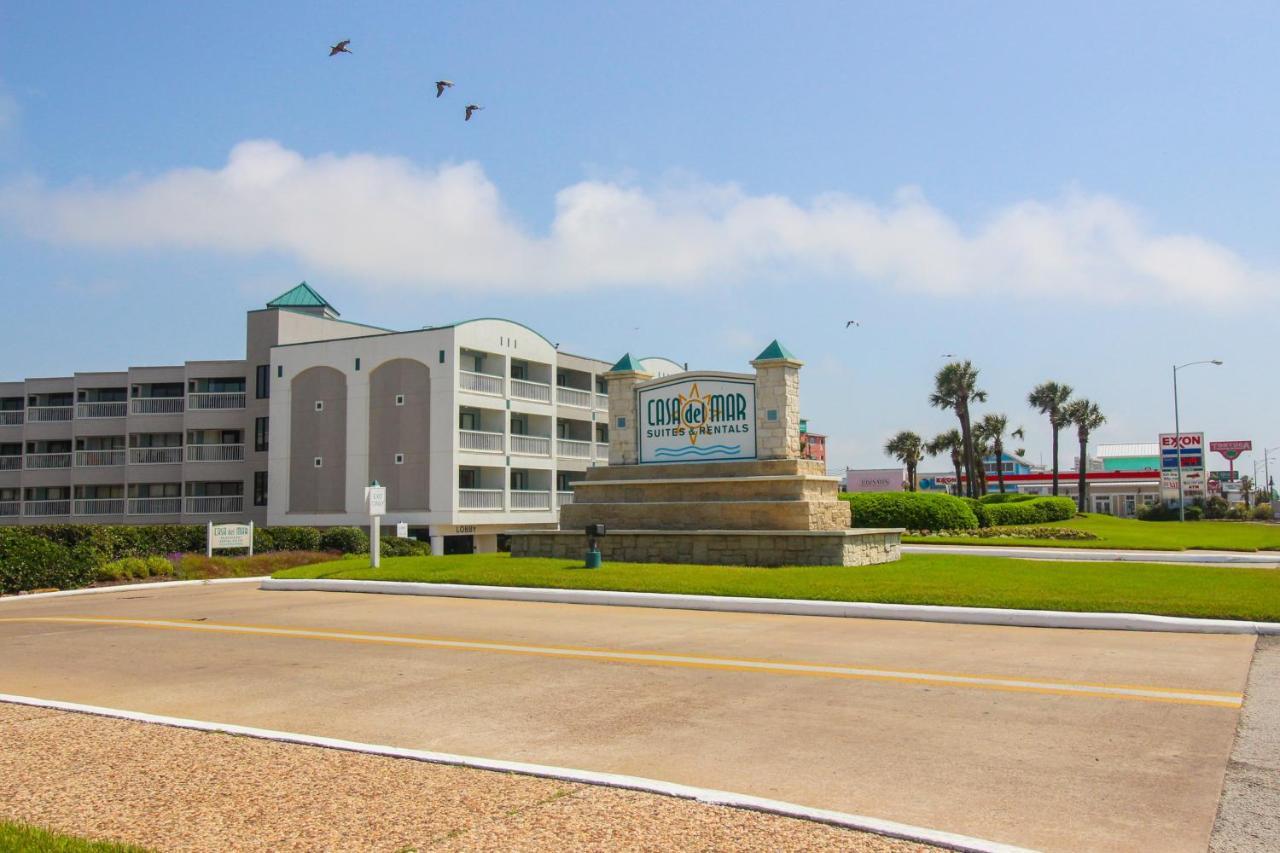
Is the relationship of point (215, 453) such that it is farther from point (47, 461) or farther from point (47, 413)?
point (47, 413)

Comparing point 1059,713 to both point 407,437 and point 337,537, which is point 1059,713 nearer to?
point 337,537

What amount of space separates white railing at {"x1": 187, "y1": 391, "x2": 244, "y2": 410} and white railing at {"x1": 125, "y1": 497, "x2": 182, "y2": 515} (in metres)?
4.61

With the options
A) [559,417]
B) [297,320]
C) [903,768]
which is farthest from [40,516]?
[903,768]

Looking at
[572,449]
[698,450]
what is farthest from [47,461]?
[698,450]

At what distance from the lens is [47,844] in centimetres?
482

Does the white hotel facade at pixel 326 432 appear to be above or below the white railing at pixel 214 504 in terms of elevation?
above

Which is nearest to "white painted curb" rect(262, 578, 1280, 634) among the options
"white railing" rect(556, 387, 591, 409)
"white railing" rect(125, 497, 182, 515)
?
"white railing" rect(556, 387, 591, 409)

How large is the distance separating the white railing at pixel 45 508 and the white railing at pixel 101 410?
14.5 feet

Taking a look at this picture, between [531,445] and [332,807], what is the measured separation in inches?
1516

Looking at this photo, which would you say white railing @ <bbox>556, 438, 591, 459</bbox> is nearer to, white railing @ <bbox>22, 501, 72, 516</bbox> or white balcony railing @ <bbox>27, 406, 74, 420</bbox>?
white railing @ <bbox>22, 501, 72, 516</bbox>

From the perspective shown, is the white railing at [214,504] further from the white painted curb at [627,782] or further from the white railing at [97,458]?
the white painted curb at [627,782]

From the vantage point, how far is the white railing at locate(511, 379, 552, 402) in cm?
4319

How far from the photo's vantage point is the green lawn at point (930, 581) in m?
13.9

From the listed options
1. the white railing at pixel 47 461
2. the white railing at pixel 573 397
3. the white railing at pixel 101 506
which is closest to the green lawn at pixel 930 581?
the white railing at pixel 573 397
